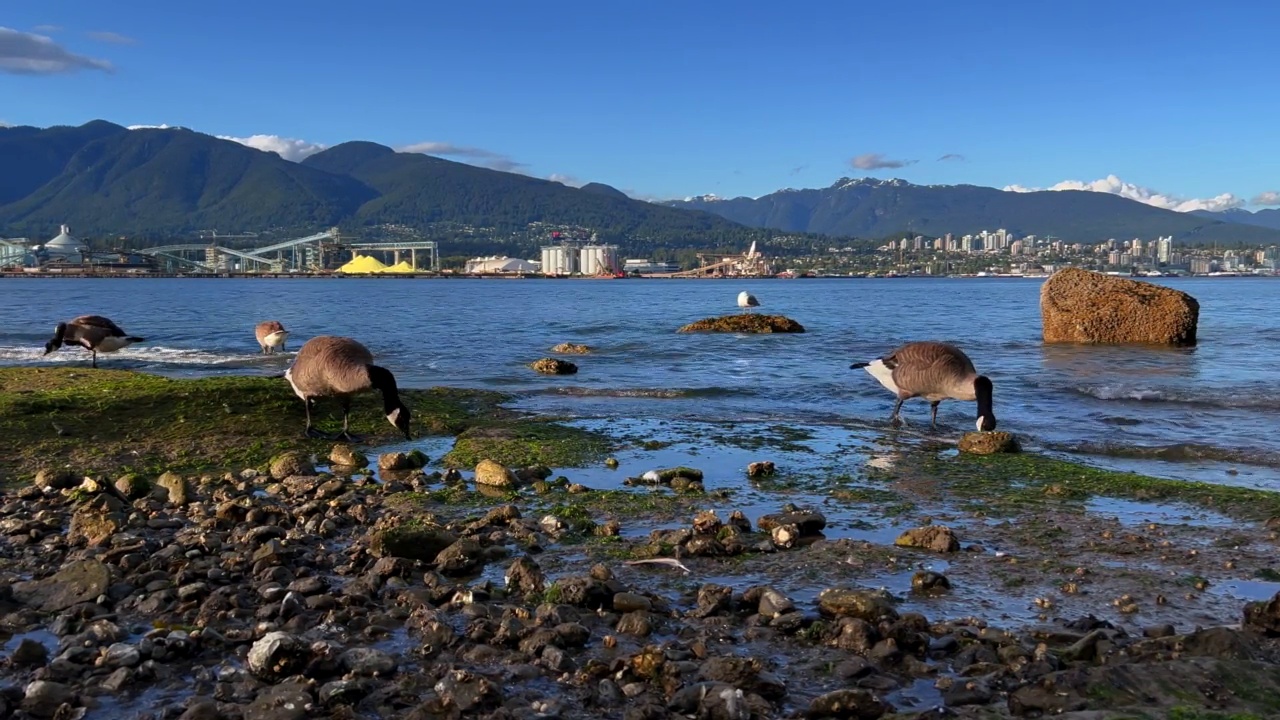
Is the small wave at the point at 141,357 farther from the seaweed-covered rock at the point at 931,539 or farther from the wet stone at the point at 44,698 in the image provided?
the wet stone at the point at 44,698

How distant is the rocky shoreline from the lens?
470 cm

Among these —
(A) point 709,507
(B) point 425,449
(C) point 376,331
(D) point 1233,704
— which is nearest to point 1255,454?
(A) point 709,507

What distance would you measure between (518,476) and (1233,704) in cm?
725

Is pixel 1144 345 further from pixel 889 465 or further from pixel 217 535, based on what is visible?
pixel 217 535

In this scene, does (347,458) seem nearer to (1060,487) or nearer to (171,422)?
(171,422)

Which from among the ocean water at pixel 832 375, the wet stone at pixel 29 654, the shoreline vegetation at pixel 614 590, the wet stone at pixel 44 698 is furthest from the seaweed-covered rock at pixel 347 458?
Result: the wet stone at pixel 44 698

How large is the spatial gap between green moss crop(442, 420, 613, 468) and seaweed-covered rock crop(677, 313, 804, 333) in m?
25.2

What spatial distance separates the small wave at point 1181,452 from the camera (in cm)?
1229

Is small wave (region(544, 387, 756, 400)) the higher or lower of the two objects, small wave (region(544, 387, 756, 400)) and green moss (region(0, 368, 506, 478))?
the lower

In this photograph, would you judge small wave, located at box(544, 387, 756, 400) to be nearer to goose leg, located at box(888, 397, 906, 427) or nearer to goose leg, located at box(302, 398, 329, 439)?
goose leg, located at box(888, 397, 906, 427)

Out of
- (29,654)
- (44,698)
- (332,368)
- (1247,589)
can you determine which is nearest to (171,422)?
(332,368)

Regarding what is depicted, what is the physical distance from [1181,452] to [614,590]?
982 centimetres

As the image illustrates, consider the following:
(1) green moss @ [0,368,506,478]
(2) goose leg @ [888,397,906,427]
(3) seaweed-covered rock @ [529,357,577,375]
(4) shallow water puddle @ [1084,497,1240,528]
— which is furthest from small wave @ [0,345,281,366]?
(4) shallow water puddle @ [1084,497,1240,528]

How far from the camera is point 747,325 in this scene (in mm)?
38750
